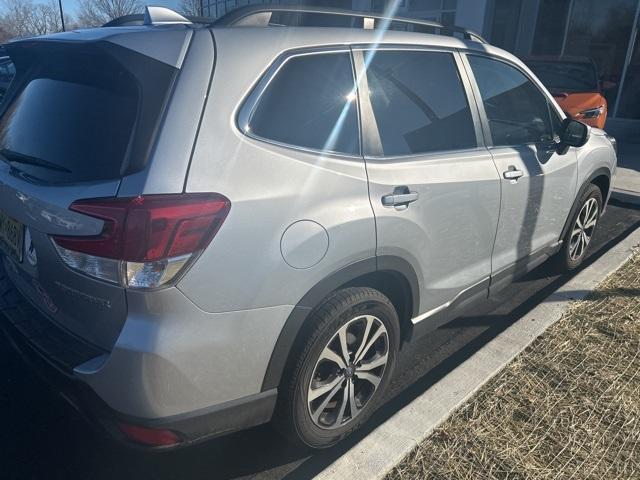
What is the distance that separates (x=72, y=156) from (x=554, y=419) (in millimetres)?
2461

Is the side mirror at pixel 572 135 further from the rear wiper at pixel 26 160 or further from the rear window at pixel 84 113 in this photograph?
the rear wiper at pixel 26 160

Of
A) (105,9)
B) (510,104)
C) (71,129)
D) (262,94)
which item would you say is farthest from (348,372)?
(105,9)

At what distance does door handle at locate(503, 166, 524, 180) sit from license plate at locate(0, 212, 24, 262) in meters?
2.46

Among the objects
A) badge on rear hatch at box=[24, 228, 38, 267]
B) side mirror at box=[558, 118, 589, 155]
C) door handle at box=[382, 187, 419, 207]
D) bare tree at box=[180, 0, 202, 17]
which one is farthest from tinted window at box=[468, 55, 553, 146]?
bare tree at box=[180, 0, 202, 17]

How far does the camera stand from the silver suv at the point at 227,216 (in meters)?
1.74

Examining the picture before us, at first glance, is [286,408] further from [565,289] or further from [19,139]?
[565,289]

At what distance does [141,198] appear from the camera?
66.3 inches

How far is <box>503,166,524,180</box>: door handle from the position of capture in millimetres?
2963

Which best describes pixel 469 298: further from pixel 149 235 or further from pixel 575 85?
pixel 575 85

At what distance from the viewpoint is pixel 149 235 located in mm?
1683

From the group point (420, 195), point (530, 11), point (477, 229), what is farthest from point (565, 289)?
point (530, 11)

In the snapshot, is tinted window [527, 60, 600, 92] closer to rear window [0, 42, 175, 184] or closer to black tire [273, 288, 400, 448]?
black tire [273, 288, 400, 448]

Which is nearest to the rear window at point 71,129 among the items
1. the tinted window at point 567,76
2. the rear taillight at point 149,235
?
the rear taillight at point 149,235

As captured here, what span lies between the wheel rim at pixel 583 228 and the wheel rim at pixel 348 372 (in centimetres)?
240
